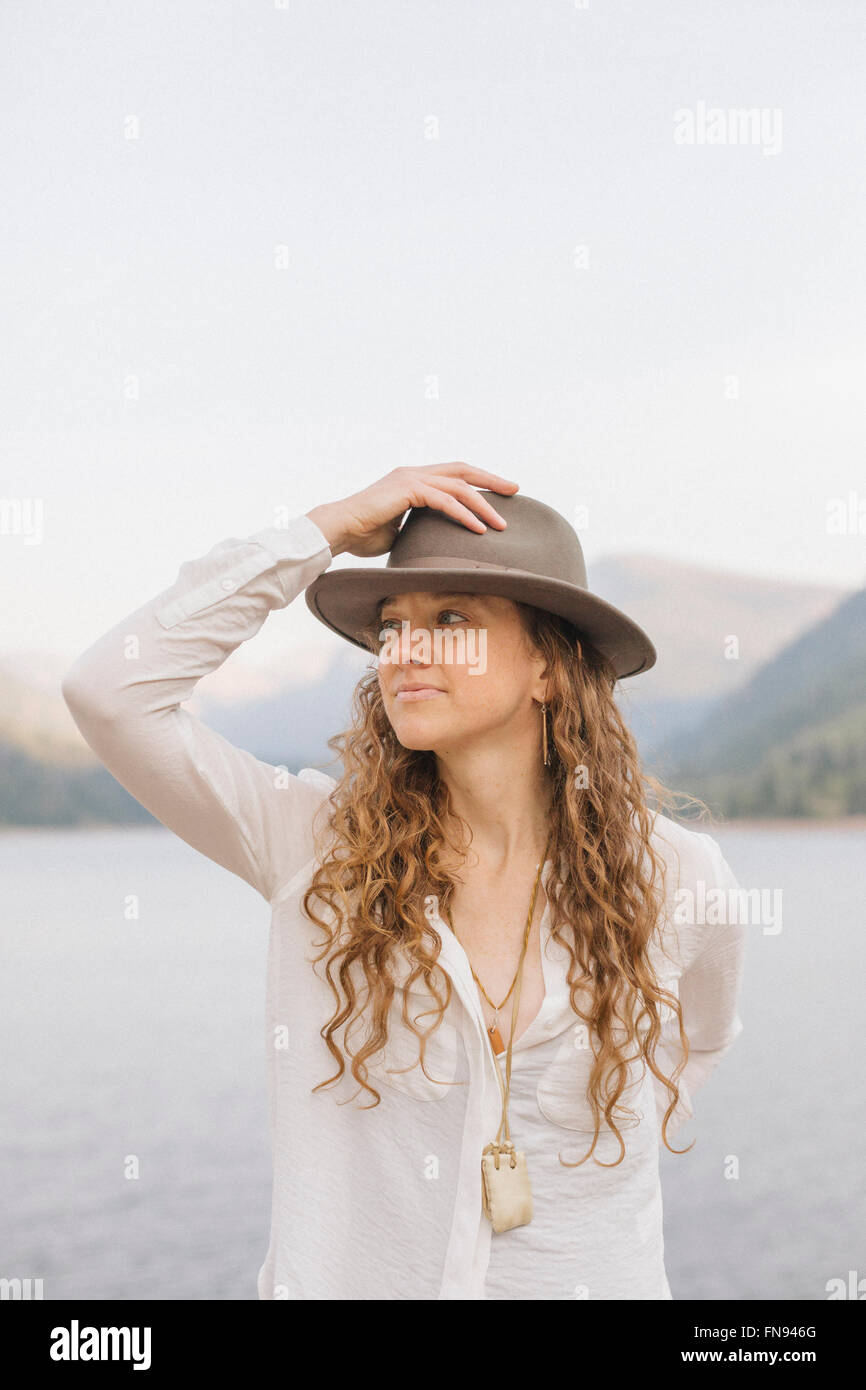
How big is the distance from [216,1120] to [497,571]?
10712 mm

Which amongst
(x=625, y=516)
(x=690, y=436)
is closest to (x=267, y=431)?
(x=625, y=516)

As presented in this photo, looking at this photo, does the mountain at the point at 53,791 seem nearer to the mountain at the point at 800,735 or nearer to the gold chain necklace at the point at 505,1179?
the mountain at the point at 800,735

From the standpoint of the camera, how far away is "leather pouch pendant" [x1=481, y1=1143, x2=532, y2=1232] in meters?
1.63

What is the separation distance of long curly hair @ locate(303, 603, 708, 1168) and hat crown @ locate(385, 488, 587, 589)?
0.11m

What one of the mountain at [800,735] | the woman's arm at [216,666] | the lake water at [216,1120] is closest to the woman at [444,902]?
the woman's arm at [216,666]

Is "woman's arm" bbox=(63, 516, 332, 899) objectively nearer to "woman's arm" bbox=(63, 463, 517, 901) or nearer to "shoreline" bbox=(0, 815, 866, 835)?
"woman's arm" bbox=(63, 463, 517, 901)

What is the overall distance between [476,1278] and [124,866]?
96.6 ft

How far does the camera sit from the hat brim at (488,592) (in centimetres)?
173

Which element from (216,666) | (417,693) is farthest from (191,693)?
(417,693)

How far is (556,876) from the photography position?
1.87 m

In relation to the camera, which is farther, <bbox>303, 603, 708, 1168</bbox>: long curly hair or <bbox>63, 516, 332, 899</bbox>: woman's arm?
<bbox>303, 603, 708, 1168</bbox>: long curly hair

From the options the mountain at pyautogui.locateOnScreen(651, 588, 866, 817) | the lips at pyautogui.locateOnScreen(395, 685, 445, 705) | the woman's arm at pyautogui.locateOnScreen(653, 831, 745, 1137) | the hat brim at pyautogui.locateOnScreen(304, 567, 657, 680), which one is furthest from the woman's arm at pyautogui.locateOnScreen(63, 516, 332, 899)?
the mountain at pyautogui.locateOnScreen(651, 588, 866, 817)

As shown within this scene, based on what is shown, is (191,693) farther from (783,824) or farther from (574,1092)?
(783,824)

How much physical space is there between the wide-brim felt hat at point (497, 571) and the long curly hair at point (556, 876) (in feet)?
0.26
